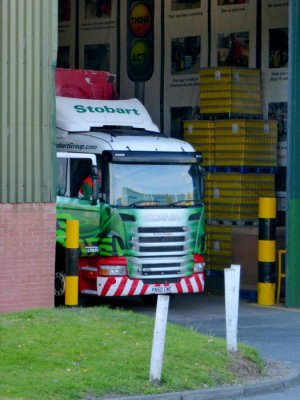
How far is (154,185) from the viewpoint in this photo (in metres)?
19.4

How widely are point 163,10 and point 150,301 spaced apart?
7925 mm

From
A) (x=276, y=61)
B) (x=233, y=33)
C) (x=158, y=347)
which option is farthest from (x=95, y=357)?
(x=233, y=33)

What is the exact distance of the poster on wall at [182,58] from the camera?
82.3 feet

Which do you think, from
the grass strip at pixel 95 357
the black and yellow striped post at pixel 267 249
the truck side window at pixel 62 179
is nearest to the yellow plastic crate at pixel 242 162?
the black and yellow striped post at pixel 267 249

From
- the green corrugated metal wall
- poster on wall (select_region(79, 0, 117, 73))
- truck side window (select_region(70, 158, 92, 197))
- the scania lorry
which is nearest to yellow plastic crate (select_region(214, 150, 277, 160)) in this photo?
the scania lorry

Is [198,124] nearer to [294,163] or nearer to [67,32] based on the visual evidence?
[294,163]

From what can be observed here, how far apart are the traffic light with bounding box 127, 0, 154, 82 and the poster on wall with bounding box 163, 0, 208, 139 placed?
1.58 feet

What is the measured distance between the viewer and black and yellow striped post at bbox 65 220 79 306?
17734 millimetres

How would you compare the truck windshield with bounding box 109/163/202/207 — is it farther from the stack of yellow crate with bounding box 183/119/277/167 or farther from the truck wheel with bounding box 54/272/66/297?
the stack of yellow crate with bounding box 183/119/277/167

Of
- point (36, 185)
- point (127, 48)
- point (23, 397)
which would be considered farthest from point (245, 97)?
point (23, 397)

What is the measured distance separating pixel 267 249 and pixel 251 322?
247 centimetres

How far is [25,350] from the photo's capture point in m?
12.7

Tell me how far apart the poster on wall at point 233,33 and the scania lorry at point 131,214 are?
4.91 metres

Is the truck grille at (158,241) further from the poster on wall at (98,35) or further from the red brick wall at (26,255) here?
the poster on wall at (98,35)
